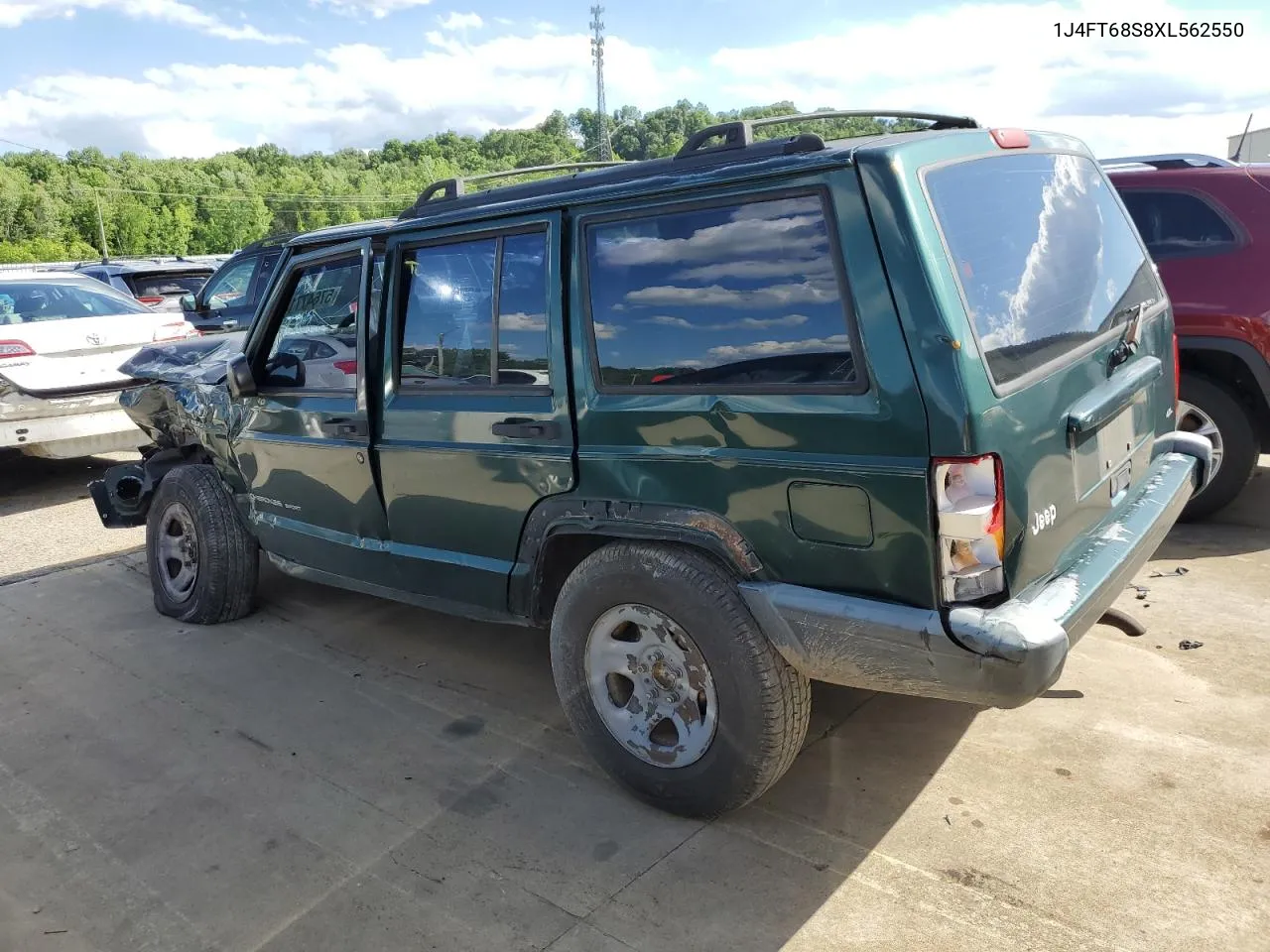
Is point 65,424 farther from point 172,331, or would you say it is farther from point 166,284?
point 166,284

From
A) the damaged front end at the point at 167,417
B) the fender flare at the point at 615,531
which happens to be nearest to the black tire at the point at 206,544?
the damaged front end at the point at 167,417

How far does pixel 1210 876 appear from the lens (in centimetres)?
262

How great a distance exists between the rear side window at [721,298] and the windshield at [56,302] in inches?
257

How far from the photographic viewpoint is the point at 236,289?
11484 millimetres

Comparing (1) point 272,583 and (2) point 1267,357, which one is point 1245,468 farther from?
(1) point 272,583

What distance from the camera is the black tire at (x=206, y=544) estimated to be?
4836 mm

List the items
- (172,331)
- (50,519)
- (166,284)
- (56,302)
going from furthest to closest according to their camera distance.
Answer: (166,284) < (172,331) < (56,302) < (50,519)

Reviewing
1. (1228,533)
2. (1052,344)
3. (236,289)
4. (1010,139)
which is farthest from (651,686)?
(236,289)

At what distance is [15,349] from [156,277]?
565 cm

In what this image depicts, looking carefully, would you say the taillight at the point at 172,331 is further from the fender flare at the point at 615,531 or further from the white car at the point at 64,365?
the fender flare at the point at 615,531

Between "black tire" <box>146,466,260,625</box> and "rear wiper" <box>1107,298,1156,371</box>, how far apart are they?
3917mm

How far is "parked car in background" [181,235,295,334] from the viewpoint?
34.5 ft

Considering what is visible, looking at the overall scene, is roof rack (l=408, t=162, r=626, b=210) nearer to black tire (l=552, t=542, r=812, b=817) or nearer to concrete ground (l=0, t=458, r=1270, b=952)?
black tire (l=552, t=542, r=812, b=817)

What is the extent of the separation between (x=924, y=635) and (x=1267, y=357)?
3.66m
